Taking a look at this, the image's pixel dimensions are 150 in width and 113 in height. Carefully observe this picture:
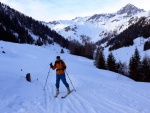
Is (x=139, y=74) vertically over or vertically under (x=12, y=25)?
under

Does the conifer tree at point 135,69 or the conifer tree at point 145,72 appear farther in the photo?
the conifer tree at point 135,69

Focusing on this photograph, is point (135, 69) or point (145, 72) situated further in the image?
point (135, 69)

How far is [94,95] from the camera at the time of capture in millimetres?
13633

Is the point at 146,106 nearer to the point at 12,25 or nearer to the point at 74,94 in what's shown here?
the point at 74,94

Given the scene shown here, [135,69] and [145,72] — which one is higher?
[135,69]

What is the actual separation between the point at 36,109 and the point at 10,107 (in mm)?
1262

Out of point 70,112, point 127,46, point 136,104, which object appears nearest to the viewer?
point 70,112

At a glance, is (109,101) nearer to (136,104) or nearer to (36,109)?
(136,104)

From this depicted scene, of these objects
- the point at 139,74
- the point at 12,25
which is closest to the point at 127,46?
the point at 12,25

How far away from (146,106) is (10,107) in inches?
256

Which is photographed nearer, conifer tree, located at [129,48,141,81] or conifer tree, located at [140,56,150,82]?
conifer tree, located at [140,56,150,82]

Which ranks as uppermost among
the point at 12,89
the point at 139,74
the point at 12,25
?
the point at 12,25

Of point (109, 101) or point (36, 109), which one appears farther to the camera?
point (109, 101)

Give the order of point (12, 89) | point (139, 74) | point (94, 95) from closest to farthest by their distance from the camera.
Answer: point (94, 95) → point (12, 89) → point (139, 74)
